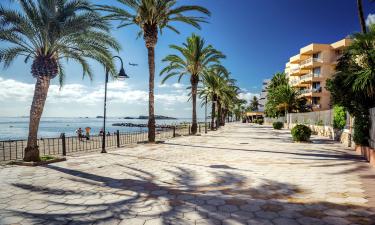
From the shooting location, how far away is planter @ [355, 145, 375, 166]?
9.30 m

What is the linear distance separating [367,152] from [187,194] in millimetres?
8423

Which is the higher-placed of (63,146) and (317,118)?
(317,118)

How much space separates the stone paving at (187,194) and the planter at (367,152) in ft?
1.35

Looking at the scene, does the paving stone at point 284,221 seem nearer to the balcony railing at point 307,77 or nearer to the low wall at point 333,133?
the low wall at point 333,133

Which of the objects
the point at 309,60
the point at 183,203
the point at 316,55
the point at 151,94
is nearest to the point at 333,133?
the point at 151,94

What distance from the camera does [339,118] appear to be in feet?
63.3

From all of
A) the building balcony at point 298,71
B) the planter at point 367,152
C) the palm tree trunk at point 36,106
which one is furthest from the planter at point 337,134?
the building balcony at point 298,71

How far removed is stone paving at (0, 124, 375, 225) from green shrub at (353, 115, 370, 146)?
2790 mm

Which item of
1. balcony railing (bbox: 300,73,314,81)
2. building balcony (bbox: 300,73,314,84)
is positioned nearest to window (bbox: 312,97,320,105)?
building balcony (bbox: 300,73,314,84)

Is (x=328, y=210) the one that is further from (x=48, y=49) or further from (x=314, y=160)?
(x=48, y=49)

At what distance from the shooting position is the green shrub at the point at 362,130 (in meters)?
11.6

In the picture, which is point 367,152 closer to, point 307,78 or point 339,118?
point 339,118

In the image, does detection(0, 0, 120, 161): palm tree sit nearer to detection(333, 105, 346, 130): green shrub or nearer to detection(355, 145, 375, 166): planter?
detection(355, 145, 375, 166): planter

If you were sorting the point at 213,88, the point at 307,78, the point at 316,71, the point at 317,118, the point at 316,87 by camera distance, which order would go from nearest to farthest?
the point at 317,118 < the point at 213,88 < the point at 316,71 < the point at 316,87 < the point at 307,78
